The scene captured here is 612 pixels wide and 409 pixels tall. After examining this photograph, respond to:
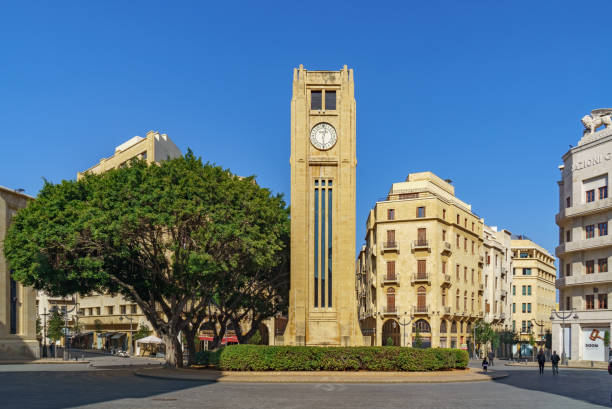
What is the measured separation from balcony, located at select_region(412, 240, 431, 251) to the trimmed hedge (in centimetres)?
3789

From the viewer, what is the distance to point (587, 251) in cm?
6462

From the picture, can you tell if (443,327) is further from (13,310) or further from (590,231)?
(13,310)

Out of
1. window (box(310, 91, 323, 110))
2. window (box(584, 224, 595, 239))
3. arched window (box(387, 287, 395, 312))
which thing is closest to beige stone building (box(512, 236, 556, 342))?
arched window (box(387, 287, 395, 312))

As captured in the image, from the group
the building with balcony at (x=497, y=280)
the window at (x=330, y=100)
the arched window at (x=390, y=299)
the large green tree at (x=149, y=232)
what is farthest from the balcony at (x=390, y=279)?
the large green tree at (x=149, y=232)

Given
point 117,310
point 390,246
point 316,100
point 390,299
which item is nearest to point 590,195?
point 390,246

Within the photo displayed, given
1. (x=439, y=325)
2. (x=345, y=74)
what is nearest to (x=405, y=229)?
(x=439, y=325)

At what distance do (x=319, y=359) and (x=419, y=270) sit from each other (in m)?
40.1

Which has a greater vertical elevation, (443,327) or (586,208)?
(586,208)

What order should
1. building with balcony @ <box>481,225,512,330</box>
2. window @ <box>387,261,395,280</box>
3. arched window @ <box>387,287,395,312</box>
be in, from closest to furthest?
arched window @ <box>387,287,395,312</box>
window @ <box>387,261,395,280</box>
building with balcony @ <box>481,225,512,330</box>

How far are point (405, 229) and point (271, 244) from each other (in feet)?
128

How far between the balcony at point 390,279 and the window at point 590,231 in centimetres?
2063

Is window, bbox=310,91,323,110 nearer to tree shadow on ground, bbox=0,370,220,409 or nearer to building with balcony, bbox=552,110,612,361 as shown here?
tree shadow on ground, bbox=0,370,220,409

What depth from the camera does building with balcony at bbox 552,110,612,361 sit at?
6225 cm

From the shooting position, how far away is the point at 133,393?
2578cm
